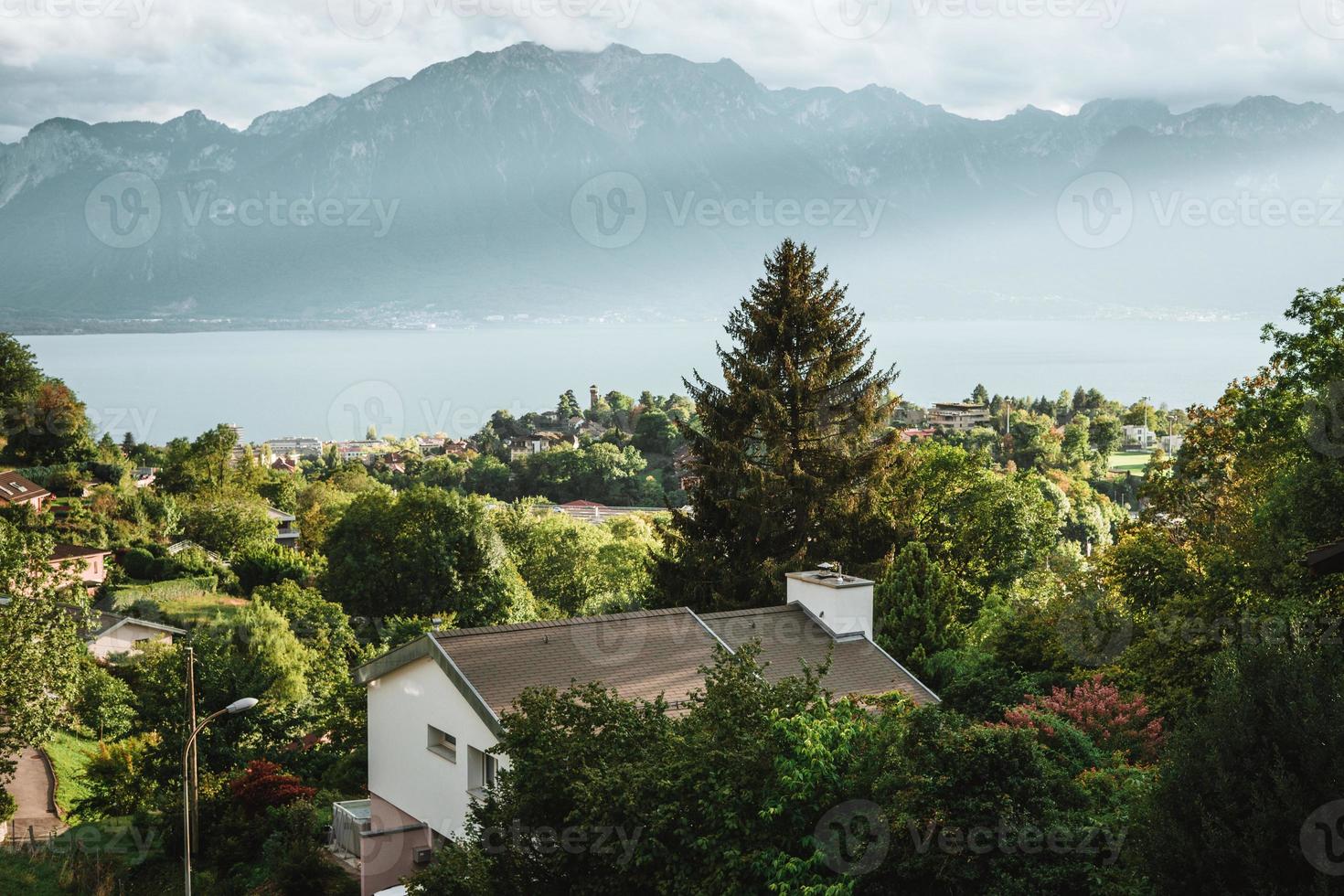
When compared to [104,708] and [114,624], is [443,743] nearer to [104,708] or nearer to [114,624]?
[104,708]

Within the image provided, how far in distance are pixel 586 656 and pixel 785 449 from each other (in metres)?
14.2

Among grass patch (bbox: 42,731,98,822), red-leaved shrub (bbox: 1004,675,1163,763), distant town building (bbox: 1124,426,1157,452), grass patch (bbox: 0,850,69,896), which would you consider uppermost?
red-leaved shrub (bbox: 1004,675,1163,763)

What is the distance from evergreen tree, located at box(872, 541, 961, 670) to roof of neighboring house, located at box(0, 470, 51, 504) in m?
46.8

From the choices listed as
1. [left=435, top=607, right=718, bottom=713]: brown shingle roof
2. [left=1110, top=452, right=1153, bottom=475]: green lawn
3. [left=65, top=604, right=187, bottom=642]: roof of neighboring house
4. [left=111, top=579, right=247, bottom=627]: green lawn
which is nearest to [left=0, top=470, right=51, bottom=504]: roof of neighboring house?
[left=111, top=579, right=247, bottom=627]: green lawn

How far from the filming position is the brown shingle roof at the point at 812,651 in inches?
650

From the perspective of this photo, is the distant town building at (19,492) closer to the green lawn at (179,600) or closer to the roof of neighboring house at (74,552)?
the roof of neighboring house at (74,552)

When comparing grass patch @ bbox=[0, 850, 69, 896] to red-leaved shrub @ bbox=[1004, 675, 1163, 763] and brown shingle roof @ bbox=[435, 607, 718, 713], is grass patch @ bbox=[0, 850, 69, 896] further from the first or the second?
red-leaved shrub @ bbox=[1004, 675, 1163, 763]

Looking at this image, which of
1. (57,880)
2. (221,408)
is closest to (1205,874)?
(57,880)

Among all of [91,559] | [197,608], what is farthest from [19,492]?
[197,608]

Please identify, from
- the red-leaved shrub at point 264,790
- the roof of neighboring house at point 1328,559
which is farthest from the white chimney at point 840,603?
the roof of neighboring house at point 1328,559

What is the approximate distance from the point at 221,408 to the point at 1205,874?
170955mm

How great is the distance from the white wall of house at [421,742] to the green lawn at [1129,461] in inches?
3994

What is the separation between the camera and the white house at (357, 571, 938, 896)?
14.8m

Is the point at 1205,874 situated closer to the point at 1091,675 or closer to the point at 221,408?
the point at 1091,675
